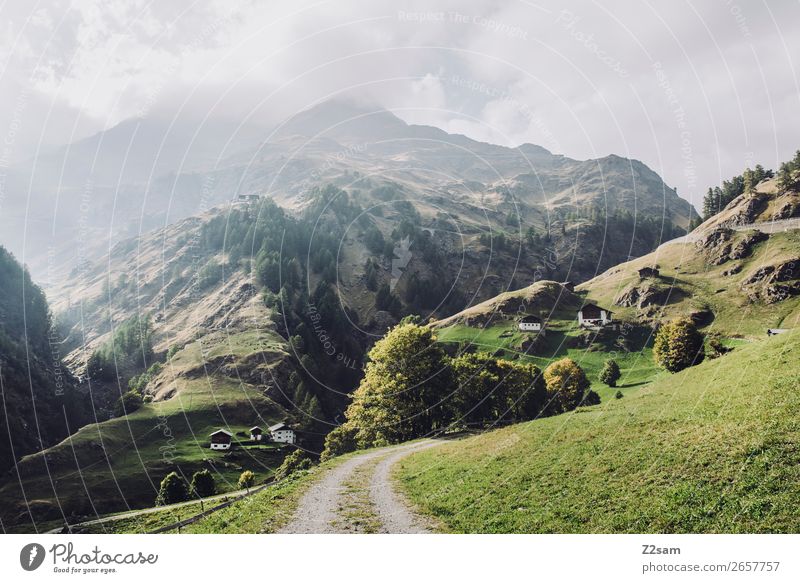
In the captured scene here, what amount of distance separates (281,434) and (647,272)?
427 feet

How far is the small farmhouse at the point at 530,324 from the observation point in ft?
478

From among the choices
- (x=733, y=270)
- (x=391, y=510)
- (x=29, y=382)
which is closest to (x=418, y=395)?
(x=391, y=510)

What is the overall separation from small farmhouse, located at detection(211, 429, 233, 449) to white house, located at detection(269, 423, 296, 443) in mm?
11748

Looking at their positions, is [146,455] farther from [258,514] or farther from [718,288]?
[718,288]

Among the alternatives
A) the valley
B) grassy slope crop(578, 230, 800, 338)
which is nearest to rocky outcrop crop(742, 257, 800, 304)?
the valley

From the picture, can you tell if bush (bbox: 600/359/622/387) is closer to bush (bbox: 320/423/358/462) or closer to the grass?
the grass

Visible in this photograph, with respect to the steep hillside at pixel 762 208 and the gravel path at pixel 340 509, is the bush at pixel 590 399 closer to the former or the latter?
the gravel path at pixel 340 509

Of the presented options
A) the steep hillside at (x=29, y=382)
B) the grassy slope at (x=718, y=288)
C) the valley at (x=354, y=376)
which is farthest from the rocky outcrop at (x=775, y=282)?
the steep hillside at (x=29, y=382)

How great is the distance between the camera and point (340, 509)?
2559cm

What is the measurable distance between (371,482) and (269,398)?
105 metres

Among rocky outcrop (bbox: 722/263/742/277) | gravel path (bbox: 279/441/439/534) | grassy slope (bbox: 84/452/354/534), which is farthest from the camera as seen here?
rocky outcrop (bbox: 722/263/742/277)

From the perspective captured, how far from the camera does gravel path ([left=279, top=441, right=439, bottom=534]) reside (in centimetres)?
2281

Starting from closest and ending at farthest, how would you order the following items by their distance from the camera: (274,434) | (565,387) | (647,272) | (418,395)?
(418,395), (565,387), (274,434), (647,272)

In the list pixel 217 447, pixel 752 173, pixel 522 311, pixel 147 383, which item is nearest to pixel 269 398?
pixel 217 447
